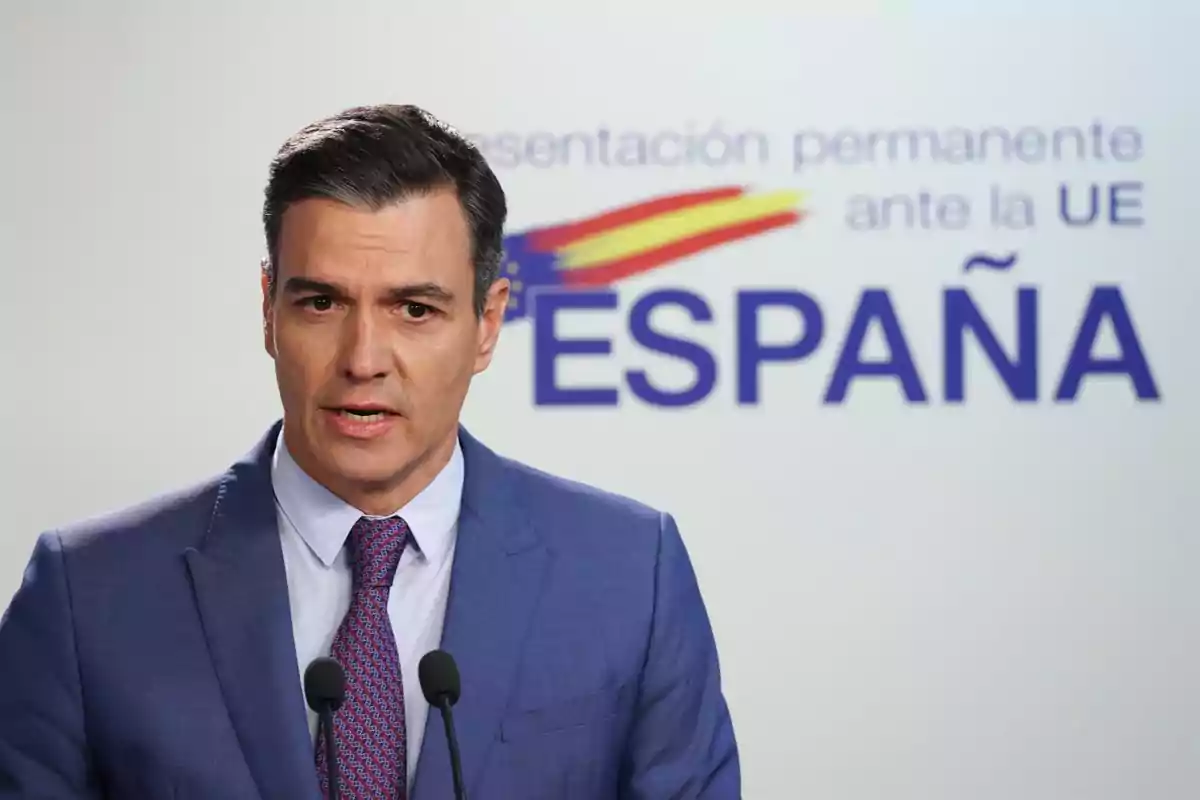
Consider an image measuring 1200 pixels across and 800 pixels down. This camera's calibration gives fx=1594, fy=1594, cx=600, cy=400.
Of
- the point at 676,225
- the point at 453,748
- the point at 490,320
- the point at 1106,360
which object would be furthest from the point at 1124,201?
the point at 453,748

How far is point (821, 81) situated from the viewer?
3.41 meters

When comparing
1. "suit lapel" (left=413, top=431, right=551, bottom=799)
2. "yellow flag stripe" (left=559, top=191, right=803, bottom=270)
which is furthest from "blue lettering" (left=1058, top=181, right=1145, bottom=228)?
"suit lapel" (left=413, top=431, right=551, bottom=799)

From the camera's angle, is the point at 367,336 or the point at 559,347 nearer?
the point at 367,336

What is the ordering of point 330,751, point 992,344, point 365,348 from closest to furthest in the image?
point 330,751 → point 365,348 → point 992,344

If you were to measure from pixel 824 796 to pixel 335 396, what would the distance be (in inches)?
79.9

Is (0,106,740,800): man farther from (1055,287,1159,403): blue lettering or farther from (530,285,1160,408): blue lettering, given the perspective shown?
(1055,287,1159,403): blue lettering

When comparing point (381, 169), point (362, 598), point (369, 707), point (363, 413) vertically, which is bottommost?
point (369, 707)

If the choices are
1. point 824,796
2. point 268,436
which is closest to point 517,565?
point 268,436

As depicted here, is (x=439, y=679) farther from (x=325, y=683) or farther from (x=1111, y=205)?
(x=1111, y=205)

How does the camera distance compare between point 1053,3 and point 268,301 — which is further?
point 1053,3

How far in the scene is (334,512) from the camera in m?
1.82

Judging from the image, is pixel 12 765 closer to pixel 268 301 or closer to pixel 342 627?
pixel 342 627

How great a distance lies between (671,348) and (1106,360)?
93 cm

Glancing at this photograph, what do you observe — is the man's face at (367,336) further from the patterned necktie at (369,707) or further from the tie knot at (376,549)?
the patterned necktie at (369,707)
